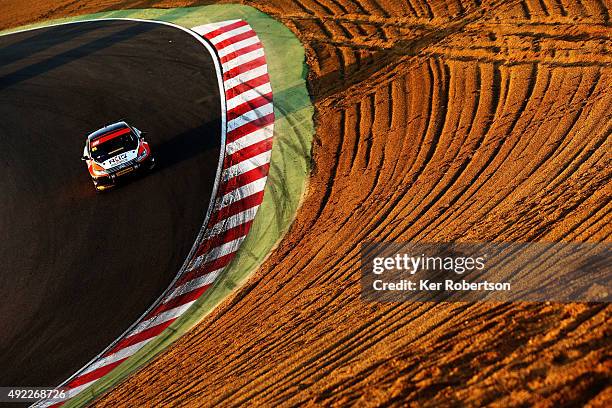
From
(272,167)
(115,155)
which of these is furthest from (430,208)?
(115,155)

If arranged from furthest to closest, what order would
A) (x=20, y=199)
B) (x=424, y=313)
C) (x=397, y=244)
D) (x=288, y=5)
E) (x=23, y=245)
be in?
(x=288, y=5)
(x=20, y=199)
(x=23, y=245)
(x=397, y=244)
(x=424, y=313)

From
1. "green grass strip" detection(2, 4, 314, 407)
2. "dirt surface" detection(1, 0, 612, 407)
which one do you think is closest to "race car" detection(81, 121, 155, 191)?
"green grass strip" detection(2, 4, 314, 407)

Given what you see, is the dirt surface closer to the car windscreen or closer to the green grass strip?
the green grass strip

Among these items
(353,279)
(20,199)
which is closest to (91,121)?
(20,199)

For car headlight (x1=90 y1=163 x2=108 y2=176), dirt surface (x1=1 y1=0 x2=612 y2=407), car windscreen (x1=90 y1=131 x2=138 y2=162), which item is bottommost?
dirt surface (x1=1 y1=0 x2=612 y2=407)

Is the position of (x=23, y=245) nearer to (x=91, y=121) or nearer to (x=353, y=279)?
(x=91, y=121)

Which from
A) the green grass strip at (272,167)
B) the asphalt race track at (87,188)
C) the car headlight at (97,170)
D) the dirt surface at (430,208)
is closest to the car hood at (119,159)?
the car headlight at (97,170)

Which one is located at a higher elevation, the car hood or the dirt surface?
the car hood

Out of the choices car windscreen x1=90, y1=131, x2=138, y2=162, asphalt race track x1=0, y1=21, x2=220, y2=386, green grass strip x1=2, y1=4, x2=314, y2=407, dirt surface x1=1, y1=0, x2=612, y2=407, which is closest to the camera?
dirt surface x1=1, y1=0, x2=612, y2=407
